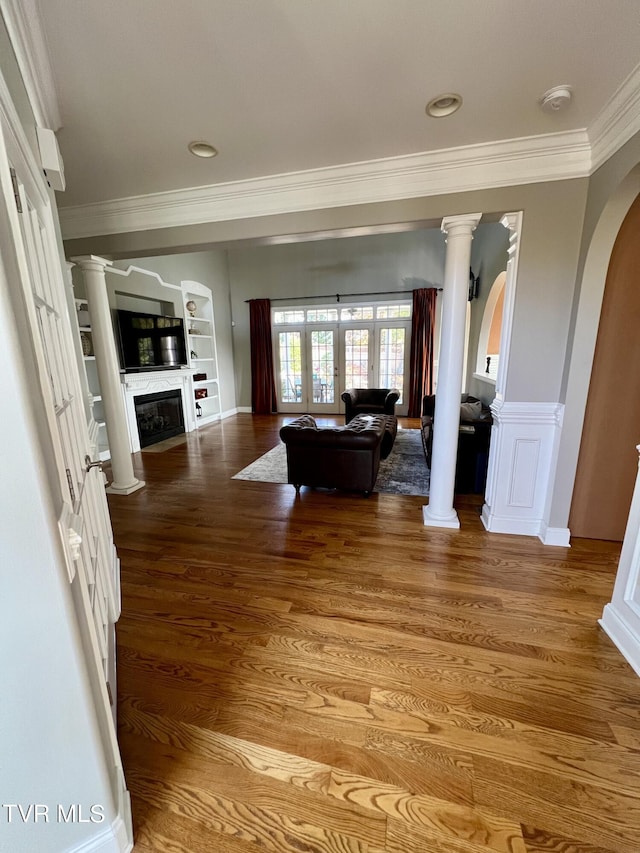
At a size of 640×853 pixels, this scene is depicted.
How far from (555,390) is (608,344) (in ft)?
1.32

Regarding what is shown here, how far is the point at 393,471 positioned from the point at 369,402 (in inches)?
90.2

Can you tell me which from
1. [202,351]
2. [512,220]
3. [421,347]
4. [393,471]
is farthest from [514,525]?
[202,351]

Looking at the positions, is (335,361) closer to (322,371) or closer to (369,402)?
(322,371)

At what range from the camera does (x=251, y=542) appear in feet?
8.42

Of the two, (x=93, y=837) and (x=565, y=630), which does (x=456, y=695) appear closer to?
(x=565, y=630)

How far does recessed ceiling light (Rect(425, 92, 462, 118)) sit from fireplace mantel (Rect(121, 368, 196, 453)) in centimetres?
455

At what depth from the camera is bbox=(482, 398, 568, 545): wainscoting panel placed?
2.47 m

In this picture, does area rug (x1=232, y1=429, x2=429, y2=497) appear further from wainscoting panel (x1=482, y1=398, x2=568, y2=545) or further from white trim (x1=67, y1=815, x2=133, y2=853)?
white trim (x1=67, y1=815, x2=133, y2=853)

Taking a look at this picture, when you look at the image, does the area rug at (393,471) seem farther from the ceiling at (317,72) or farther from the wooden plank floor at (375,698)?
the ceiling at (317,72)

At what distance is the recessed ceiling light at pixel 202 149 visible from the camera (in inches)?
81.4

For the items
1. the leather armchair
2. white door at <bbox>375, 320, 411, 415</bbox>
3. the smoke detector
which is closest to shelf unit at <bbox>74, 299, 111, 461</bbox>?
the leather armchair

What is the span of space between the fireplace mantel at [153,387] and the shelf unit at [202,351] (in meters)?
0.17

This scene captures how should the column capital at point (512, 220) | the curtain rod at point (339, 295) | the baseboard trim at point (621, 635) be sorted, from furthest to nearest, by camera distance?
the curtain rod at point (339, 295) < the column capital at point (512, 220) < the baseboard trim at point (621, 635)

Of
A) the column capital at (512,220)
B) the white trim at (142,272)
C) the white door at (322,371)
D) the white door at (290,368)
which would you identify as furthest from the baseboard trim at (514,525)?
the white door at (290,368)
